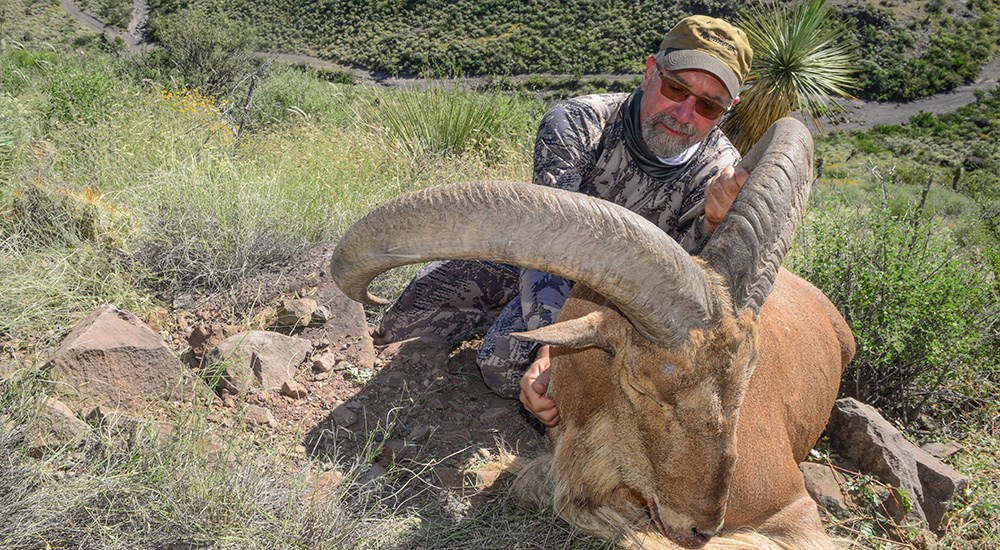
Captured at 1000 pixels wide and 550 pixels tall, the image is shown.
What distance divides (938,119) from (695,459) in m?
44.0

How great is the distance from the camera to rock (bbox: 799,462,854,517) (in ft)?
11.1

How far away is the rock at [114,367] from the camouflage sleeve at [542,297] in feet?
4.98

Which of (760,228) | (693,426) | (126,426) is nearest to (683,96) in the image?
(760,228)

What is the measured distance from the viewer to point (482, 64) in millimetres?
33625

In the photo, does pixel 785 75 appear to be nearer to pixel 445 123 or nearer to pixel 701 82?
pixel 445 123

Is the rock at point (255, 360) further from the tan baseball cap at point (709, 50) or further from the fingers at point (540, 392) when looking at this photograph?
the tan baseball cap at point (709, 50)

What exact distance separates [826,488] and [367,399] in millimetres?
2367

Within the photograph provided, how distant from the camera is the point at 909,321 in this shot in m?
4.42

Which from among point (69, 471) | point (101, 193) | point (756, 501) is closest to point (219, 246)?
point (101, 193)

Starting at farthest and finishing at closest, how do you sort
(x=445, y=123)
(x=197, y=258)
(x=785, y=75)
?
(x=785, y=75) < (x=445, y=123) < (x=197, y=258)

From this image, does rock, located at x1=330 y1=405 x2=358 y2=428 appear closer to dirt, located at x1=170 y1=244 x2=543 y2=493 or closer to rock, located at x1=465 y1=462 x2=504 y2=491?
dirt, located at x1=170 y1=244 x2=543 y2=493

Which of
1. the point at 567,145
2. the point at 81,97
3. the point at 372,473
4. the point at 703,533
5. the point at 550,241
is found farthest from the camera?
the point at 81,97

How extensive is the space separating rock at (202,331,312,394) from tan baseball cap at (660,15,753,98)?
248 centimetres

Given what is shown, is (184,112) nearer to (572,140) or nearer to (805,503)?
(572,140)
